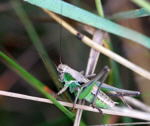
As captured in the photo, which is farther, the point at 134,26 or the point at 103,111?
the point at 134,26

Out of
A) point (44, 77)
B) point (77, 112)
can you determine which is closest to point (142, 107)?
point (77, 112)

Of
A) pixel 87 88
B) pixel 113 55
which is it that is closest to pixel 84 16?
pixel 113 55

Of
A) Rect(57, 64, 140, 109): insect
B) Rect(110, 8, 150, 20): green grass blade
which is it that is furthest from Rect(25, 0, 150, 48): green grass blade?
Rect(57, 64, 140, 109): insect

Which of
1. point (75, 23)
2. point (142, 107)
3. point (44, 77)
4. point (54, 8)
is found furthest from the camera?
point (44, 77)

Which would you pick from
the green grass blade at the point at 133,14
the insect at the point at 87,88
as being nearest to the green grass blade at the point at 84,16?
the green grass blade at the point at 133,14

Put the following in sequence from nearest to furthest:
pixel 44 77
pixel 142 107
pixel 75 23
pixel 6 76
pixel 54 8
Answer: pixel 54 8, pixel 142 107, pixel 75 23, pixel 6 76, pixel 44 77

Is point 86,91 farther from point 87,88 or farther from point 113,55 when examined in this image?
point 113,55

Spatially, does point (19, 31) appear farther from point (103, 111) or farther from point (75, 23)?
point (103, 111)
